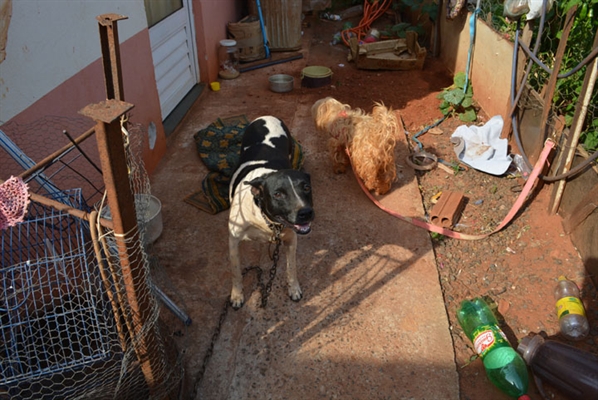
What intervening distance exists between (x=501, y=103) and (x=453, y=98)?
0.80 m

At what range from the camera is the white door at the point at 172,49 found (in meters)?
5.89

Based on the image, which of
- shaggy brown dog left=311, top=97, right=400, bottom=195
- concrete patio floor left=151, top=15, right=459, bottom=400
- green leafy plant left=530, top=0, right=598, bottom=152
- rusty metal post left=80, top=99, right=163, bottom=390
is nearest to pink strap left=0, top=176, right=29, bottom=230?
rusty metal post left=80, top=99, right=163, bottom=390

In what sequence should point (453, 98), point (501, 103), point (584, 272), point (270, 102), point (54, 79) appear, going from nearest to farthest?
point (54, 79), point (584, 272), point (501, 103), point (453, 98), point (270, 102)

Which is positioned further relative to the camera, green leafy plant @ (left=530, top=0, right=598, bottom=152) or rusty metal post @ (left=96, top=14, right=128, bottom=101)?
green leafy plant @ (left=530, top=0, right=598, bottom=152)

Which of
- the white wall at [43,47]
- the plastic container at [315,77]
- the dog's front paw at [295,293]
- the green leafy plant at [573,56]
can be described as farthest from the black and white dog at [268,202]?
the plastic container at [315,77]

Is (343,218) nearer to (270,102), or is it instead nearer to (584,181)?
(584,181)

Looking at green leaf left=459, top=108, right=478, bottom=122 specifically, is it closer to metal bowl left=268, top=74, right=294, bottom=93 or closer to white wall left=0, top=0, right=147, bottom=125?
metal bowl left=268, top=74, right=294, bottom=93

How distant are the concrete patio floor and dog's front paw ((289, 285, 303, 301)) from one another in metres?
0.05

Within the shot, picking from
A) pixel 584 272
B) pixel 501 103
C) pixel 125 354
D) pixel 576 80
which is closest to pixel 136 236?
pixel 125 354

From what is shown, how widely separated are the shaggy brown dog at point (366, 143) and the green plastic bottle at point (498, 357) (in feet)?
6.06

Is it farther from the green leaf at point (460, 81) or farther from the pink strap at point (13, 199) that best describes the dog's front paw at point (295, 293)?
the green leaf at point (460, 81)

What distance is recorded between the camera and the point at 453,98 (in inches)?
253

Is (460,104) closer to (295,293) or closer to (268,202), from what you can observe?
(295,293)

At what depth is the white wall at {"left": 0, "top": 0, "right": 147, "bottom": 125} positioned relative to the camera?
282 centimetres
